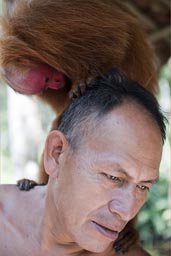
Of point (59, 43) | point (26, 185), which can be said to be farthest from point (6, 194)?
point (59, 43)

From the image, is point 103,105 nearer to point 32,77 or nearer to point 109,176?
point 109,176

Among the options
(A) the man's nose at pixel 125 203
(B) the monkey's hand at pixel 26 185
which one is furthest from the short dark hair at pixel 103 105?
(B) the monkey's hand at pixel 26 185

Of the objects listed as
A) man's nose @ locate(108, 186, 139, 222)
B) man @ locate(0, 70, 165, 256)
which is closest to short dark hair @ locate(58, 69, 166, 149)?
man @ locate(0, 70, 165, 256)

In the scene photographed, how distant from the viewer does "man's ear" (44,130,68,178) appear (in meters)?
1.85

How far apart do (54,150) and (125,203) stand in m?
0.32

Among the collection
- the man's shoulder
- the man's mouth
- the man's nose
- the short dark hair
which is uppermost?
the short dark hair

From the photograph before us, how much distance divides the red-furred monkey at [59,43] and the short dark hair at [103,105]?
301 millimetres

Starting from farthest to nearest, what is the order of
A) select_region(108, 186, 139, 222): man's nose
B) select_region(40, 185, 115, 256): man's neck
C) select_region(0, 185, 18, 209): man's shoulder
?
select_region(0, 185, 18, 209): man's shoulder
select_region(40, 185, 115, 256): man's neck
select_region(108, 186, 139, 222): man's nose

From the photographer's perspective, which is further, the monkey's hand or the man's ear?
the monkey's hand

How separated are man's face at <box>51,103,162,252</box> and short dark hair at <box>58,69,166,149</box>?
1.1 inches

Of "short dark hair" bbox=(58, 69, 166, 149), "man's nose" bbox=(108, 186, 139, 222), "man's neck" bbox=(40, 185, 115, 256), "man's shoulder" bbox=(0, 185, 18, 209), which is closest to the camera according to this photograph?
"man's nose" bbox=(108, 186, 139, 222)

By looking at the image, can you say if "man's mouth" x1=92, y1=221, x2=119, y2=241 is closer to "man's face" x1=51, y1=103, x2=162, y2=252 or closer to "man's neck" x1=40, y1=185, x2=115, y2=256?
"man's face" x1=51, y1=103, x2=162, y2=252

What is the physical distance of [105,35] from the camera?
7.64 ft

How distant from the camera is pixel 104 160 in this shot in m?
1.71
